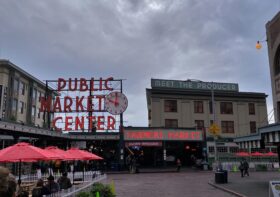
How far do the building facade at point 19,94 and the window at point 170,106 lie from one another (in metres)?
24.1

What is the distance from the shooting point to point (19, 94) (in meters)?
55.1

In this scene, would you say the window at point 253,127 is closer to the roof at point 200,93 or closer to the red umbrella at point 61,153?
the roof at point 200,93

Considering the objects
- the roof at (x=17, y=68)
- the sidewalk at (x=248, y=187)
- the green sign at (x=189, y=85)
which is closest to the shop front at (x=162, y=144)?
the green sign at (x=189, y=85)

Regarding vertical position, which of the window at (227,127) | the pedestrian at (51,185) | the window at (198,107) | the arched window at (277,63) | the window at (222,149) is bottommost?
the pedestrian at (51,185)

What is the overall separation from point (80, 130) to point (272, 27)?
2825 cm

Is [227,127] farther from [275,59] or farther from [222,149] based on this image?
[275,59]

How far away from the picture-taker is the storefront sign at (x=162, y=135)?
41031mm

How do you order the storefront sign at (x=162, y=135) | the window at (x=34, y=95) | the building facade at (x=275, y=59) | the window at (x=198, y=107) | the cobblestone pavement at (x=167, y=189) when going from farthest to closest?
1. the window at (x=34, y=95)
2. the window at (x=198, y=107)
3. the storefront sign at (x=162, y=135)
4. the building facade at (x=275, y=59)
5. the cobblestone pavement at (x=167, y=189)

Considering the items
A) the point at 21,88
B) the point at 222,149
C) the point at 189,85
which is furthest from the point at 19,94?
→ the point at 222,149

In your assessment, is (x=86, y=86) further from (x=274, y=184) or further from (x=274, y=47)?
(x=274, y=184)

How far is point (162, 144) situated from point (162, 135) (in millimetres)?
1696

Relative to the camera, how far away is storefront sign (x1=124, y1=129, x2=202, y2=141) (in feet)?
Result: 135

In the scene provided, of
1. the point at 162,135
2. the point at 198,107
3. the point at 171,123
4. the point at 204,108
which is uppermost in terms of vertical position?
the point at 198,107

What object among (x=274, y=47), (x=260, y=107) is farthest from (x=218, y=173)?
(x=260, y=107)
